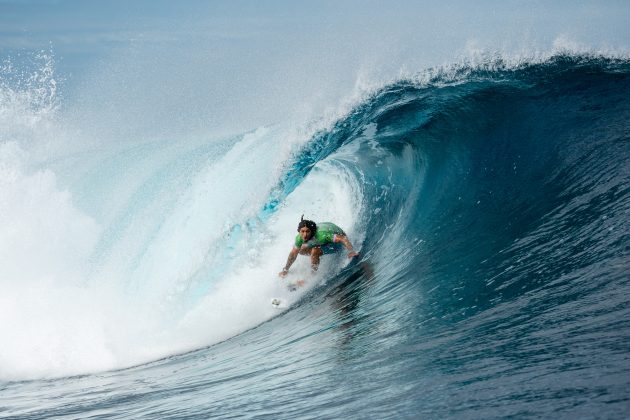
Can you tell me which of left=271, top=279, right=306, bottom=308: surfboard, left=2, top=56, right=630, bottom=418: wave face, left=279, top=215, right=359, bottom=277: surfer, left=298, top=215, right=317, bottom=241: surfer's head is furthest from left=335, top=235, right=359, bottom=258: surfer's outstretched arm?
left=271, top=279, right=306, bottom=308: surfboard

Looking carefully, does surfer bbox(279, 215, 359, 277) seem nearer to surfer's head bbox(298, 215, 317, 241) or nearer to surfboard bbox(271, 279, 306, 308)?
surfer's head bbox(298, 215, 317, 241)

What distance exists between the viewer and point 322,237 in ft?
26.4

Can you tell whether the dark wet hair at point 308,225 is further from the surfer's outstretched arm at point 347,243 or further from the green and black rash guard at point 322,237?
the surfer's outstretched arm at point 347,243

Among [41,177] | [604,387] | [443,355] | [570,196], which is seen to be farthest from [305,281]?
[41,177]

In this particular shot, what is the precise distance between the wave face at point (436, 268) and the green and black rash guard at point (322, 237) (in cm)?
49

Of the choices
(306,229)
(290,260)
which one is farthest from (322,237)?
(290,260)


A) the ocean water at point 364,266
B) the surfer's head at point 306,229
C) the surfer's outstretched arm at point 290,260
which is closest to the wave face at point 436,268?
the ocean water at point 364,266

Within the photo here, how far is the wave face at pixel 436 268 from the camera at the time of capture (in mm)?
3398

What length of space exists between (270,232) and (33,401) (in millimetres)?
4842

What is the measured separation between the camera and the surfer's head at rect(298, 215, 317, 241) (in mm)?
7709

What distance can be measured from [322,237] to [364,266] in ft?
2.27

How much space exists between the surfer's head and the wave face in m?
0.73

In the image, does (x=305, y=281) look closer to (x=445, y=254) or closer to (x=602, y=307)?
(x=445, y=254)

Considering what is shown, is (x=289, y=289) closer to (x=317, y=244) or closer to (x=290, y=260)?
(x=290, y=260)
